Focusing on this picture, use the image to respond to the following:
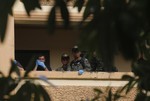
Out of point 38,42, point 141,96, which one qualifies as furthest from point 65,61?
point 141,96

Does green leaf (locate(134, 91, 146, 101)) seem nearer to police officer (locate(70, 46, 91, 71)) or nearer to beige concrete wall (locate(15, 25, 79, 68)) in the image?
police officer (locate(70, 46, 91, 71))

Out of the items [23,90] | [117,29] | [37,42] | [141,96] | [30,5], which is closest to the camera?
[117,29]

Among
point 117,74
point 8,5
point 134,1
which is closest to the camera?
point 134,1

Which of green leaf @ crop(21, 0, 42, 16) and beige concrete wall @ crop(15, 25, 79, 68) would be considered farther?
beige concrete wall @ crop(15, 25, 79, 68)

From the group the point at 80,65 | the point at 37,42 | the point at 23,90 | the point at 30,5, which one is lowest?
the point at 37,42

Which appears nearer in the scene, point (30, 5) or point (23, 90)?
point (30, 5)

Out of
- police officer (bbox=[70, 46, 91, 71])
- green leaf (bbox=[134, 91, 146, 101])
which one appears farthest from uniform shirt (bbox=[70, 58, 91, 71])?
green leaf (bbox=[134, 91, 146, 101])

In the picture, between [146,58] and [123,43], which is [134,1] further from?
[146,58]

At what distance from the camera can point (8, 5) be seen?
2426mm

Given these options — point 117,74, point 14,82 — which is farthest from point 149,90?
point 117,74

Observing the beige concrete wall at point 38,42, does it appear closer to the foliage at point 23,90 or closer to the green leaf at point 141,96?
the green leaf at point 141,96

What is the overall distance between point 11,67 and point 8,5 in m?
0.65

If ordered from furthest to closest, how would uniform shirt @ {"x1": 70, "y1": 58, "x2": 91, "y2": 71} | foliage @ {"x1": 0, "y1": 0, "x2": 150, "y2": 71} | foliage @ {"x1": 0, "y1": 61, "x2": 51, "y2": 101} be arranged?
uniform shirt @ {"x1": 70, "y1": 58, "x2": 91, "y2": 71}
foliage @ {"x1": 0, "y1": 61, "x2": 51, "y2": 101}
foliage @ {"x1": 0, "y1": 0, "x2": 150, "y2": 71}

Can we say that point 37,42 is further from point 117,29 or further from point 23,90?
point 117,29
